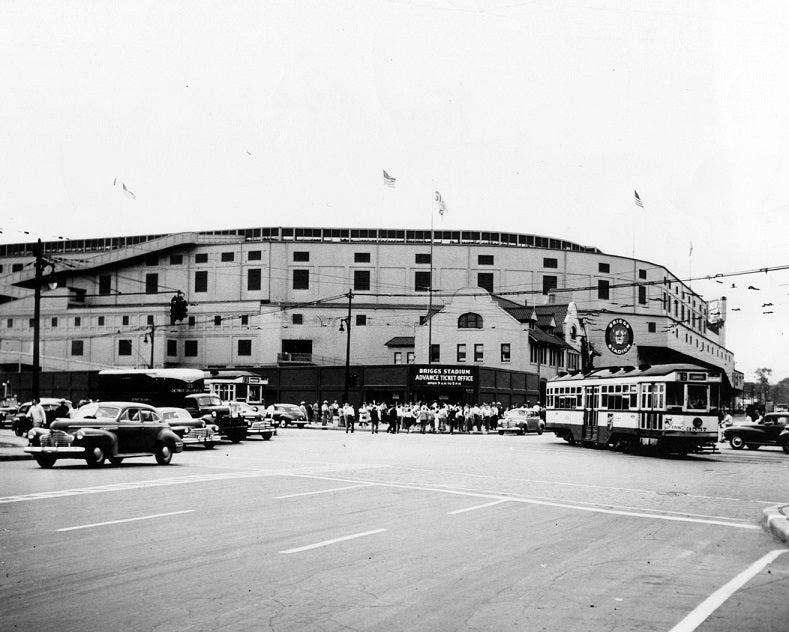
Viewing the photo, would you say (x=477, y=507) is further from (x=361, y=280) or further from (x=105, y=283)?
(x=105, y=283)

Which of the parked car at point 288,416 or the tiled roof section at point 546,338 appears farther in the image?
the tiled roof section at point 546,338

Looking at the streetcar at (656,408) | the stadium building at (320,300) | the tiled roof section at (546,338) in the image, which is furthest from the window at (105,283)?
the streetcar at (656,408)

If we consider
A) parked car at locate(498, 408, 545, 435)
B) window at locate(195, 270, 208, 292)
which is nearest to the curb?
parked car at locate(498, 408, 545, 435)

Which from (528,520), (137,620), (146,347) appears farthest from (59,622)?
(146,347)

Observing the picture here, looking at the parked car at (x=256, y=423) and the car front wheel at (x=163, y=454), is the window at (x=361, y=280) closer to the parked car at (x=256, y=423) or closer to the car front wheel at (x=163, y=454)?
the parked car at (x=256, y=423)

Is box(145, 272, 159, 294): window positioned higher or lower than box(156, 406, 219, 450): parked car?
higher

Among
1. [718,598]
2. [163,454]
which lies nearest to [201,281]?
[163,454]

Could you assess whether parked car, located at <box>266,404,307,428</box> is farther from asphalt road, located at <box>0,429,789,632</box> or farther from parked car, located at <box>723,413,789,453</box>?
asphalt road, located at <box>0,429,789,632</box>

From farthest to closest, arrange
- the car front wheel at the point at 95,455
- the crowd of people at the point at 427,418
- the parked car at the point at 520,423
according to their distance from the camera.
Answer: the parked car at the point at 520,423, the crowd of people at the point at 427,418, the car front wheel at the point at 95,455
